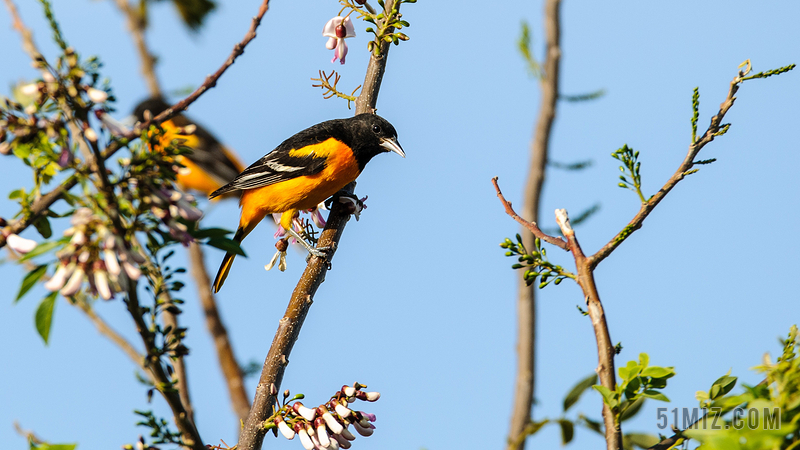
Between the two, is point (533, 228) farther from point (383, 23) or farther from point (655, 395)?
point (383, 23)

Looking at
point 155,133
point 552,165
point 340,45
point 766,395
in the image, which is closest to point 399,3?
point 340,45

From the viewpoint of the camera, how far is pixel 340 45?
3016 millimetres

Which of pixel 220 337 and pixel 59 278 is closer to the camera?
pixel 59 278

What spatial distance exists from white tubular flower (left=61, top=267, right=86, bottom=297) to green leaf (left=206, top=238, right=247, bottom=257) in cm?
23

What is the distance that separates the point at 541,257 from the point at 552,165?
388 cm

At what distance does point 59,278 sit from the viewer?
3.88ft

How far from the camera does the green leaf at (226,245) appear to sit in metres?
1.18

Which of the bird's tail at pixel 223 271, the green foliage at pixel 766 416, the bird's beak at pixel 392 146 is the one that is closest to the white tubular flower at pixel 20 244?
the green foliage at pixel 766 416

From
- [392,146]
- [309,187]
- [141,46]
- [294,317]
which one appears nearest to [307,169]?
[309,187]

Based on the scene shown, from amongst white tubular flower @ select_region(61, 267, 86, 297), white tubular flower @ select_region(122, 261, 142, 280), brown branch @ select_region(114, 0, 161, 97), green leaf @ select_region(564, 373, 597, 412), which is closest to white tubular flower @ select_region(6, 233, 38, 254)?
white tubular flower @ select_region(61, 267, 86, 297)

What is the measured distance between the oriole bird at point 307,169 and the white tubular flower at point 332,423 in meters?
1.99

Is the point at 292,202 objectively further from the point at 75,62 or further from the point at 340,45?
the point at 75,62

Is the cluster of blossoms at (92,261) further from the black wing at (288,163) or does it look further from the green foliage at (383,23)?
the black wing at (288,163)

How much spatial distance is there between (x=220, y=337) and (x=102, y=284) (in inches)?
270
